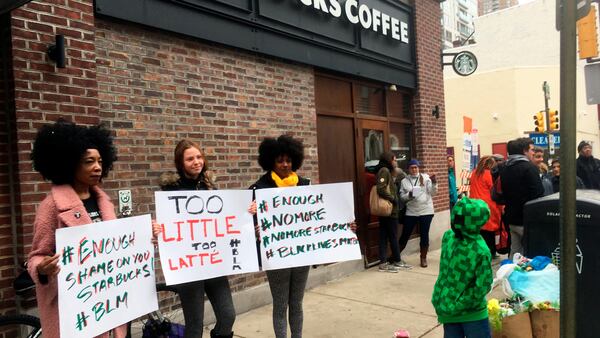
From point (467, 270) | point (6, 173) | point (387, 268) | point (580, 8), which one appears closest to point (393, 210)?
point (387, 268)

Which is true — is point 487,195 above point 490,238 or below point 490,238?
above

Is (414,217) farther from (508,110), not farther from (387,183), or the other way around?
(508,110)

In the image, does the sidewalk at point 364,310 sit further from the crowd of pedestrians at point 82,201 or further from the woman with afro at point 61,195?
the woman with afro at point 61,195

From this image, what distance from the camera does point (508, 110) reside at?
22.5 m

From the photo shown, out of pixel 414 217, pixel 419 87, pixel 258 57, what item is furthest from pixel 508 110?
pixel 258 57

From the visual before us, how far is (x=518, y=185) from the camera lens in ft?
17.4

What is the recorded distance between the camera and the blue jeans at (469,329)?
2857mm

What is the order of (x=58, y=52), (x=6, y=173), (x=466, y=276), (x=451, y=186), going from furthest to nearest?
(x=451, y=186) → (x=58, y=52) → (x=6, y=173) → (x=466, y=276)

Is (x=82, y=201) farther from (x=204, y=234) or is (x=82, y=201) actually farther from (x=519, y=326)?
(x=519, y=326)

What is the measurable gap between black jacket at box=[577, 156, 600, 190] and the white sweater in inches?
117

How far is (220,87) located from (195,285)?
8.19ft

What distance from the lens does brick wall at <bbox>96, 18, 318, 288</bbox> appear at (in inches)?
161

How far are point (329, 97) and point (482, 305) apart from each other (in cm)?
426

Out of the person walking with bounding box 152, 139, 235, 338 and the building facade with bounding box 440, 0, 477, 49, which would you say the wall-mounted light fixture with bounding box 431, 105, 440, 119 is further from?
the building facade with bounding box 440, 0, 477, 49
